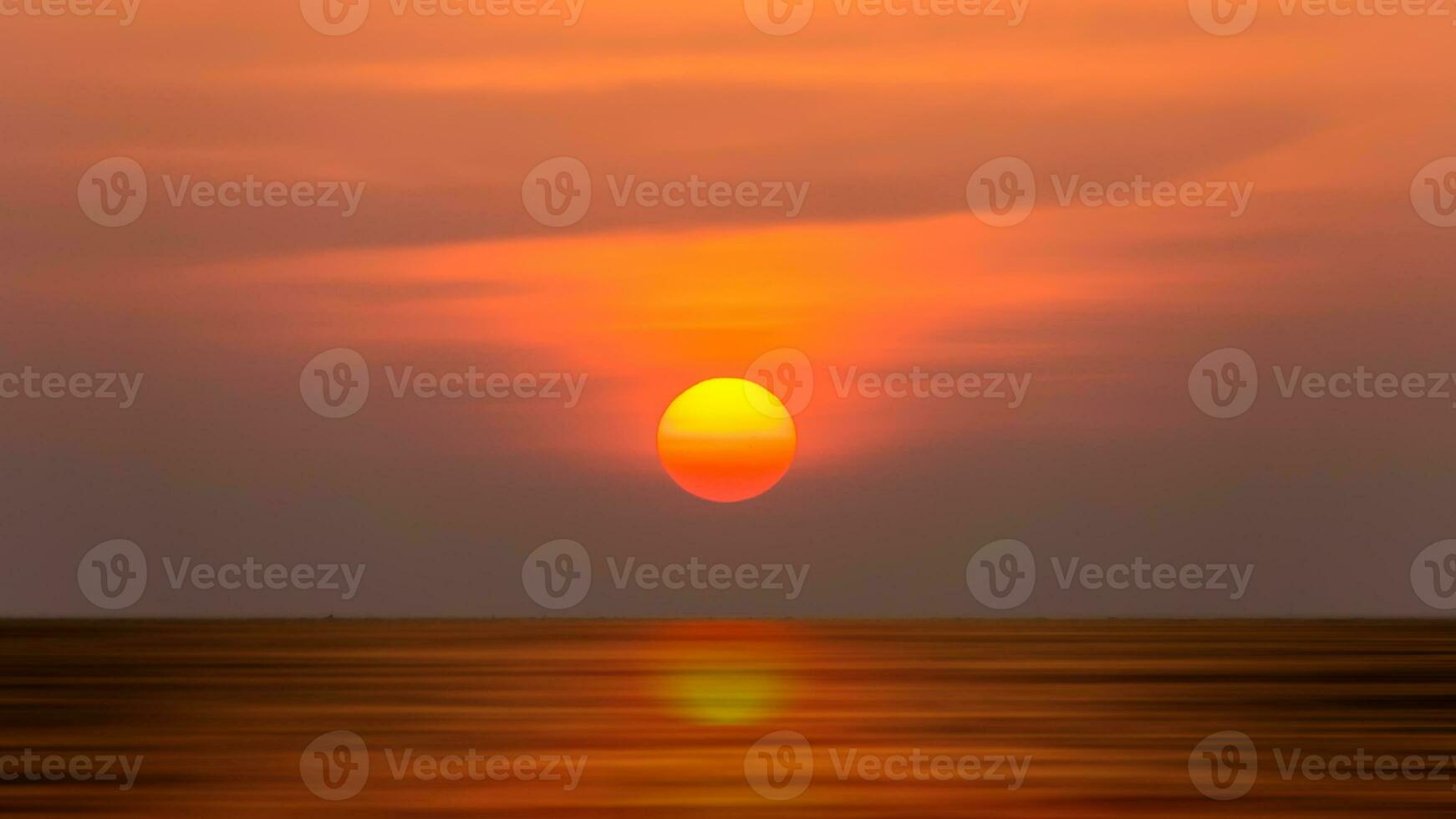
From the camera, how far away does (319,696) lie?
16.3 metres

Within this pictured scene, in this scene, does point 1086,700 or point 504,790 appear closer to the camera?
point 504,790

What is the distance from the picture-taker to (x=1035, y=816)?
32.3 feet

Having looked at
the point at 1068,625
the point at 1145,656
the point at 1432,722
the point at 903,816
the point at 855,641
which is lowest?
the point at 903,816

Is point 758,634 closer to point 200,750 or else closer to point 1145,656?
point 1145,656

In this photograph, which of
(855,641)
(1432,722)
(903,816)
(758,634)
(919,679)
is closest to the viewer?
(903,816)

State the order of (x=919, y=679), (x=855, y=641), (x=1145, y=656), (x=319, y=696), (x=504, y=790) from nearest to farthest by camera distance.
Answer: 1. (x=504, y=790)
2. (x=319, y=696)
3. (x=919, y=679)
4. (x=1145, y=656)
5. (x=855, y=641)

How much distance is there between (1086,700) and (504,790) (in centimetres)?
742

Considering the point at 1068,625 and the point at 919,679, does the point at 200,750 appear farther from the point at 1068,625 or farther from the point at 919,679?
the point at 1068,625

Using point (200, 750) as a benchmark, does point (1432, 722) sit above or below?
above

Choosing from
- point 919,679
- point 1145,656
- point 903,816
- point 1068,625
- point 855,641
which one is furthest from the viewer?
point 1068,625

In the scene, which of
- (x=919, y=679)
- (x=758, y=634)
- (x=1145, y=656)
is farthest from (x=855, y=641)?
(x=919, y=679)

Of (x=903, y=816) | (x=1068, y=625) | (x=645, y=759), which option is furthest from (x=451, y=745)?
(x=1068, y=625)

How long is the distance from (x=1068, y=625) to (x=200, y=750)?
98.1 feet

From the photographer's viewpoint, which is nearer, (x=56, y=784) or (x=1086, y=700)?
(x=56, y=784)
